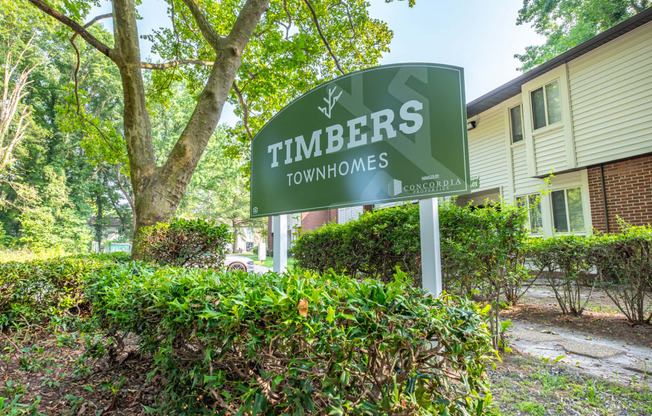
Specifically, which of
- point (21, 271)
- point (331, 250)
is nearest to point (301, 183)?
point (331, 250)

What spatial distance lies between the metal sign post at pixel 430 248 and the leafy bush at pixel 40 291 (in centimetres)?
399

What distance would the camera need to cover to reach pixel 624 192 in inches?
321

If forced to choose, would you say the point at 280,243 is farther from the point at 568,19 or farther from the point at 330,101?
the point at 568,19

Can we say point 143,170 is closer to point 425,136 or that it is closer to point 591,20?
point 425,136

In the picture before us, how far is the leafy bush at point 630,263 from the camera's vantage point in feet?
14.4

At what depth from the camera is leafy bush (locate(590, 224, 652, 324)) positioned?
4.40 m

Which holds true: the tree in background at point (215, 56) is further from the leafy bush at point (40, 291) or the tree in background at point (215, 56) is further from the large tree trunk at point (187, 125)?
the leafy bush at point (40, 291)

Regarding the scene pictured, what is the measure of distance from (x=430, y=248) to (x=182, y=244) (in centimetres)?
344

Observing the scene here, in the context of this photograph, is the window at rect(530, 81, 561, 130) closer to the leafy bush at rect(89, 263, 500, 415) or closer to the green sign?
the green sign

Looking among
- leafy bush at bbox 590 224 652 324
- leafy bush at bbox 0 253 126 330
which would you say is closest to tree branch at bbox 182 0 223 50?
leafy bush at bbox 0 253 126 330

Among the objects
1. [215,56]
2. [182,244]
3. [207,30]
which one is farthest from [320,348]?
[215,56]

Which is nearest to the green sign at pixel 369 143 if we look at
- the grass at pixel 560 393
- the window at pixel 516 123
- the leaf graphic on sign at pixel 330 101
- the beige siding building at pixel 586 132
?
the leaf graphic on sign at pixel 330 101

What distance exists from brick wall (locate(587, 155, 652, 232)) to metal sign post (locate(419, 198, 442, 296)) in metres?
7.79

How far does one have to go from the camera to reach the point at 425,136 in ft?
8.06
